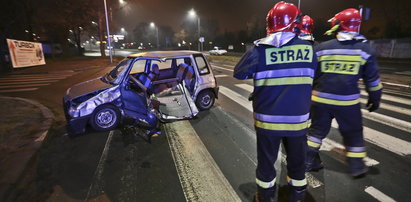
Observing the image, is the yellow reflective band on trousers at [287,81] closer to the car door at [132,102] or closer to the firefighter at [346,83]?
the firefighter at [346,83]

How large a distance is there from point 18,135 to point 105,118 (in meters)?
1.71

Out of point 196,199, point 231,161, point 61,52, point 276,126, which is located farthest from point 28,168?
point 61,52

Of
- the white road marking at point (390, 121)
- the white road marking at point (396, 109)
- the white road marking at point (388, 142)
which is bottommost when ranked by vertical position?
the white road marking at point (388, 142)

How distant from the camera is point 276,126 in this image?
2137 mm

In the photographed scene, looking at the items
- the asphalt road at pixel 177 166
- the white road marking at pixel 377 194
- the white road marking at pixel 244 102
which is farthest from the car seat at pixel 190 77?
the white road marking at pixel 377 194

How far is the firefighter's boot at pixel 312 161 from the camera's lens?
304 cm

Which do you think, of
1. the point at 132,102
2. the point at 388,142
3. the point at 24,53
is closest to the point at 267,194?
the point at 388,142

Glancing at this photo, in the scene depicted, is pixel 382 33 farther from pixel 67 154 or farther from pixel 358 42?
pixel 67 154

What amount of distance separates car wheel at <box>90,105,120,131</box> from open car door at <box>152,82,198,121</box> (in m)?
0.98

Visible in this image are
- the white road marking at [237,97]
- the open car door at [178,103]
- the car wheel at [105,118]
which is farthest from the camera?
the white road marking at [237,97]

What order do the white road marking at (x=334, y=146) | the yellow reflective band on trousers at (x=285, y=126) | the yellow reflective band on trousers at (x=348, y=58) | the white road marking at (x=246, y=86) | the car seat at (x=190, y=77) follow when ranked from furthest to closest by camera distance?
1. the white road marking at (x=246, y=86)
2. the car seat at (x=190, y=77)
3. the white road marking at (x=334, y=146)
4. the yellow reflective band on trousers at (x=348, y=58)
5. the yellow reflective band on trousers at (x=285, y=126)

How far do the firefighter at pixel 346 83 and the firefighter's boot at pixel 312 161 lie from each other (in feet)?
0.26

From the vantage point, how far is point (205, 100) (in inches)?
243

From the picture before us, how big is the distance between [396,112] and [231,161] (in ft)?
16.7
